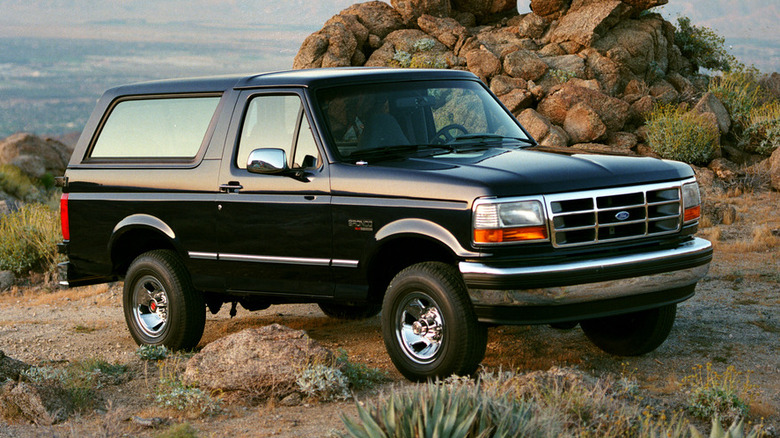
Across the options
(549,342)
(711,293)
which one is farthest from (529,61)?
(549,342)

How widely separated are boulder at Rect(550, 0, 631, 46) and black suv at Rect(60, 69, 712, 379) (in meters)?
15.2

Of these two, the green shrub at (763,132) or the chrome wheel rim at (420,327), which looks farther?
the green shrub at (763,132)

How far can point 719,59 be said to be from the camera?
79.9 feet

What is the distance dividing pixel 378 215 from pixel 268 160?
928mm

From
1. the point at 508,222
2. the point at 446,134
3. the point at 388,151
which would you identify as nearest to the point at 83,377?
the point at 388,151

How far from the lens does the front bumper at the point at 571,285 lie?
223 inches

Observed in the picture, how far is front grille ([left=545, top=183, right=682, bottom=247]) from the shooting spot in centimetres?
581

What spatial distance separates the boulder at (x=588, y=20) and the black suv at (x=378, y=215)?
15.2 meters

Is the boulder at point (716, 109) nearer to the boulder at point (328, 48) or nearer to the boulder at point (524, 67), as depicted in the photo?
the boulder at point (524, 67)

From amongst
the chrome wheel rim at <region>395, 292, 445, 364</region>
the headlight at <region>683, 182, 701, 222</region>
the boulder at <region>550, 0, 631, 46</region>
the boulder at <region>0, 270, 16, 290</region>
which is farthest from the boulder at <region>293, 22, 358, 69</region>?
the chrome wheel rim at <region>395, 292, 445, 364</region>

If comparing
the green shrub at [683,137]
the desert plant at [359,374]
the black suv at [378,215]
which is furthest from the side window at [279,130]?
the green shrub at [683,137]

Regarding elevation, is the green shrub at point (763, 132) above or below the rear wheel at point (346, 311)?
above

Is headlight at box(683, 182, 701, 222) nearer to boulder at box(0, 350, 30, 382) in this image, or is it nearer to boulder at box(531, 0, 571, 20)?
boulder at box(0, 350, 30, 382)

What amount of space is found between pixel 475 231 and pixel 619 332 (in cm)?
223
